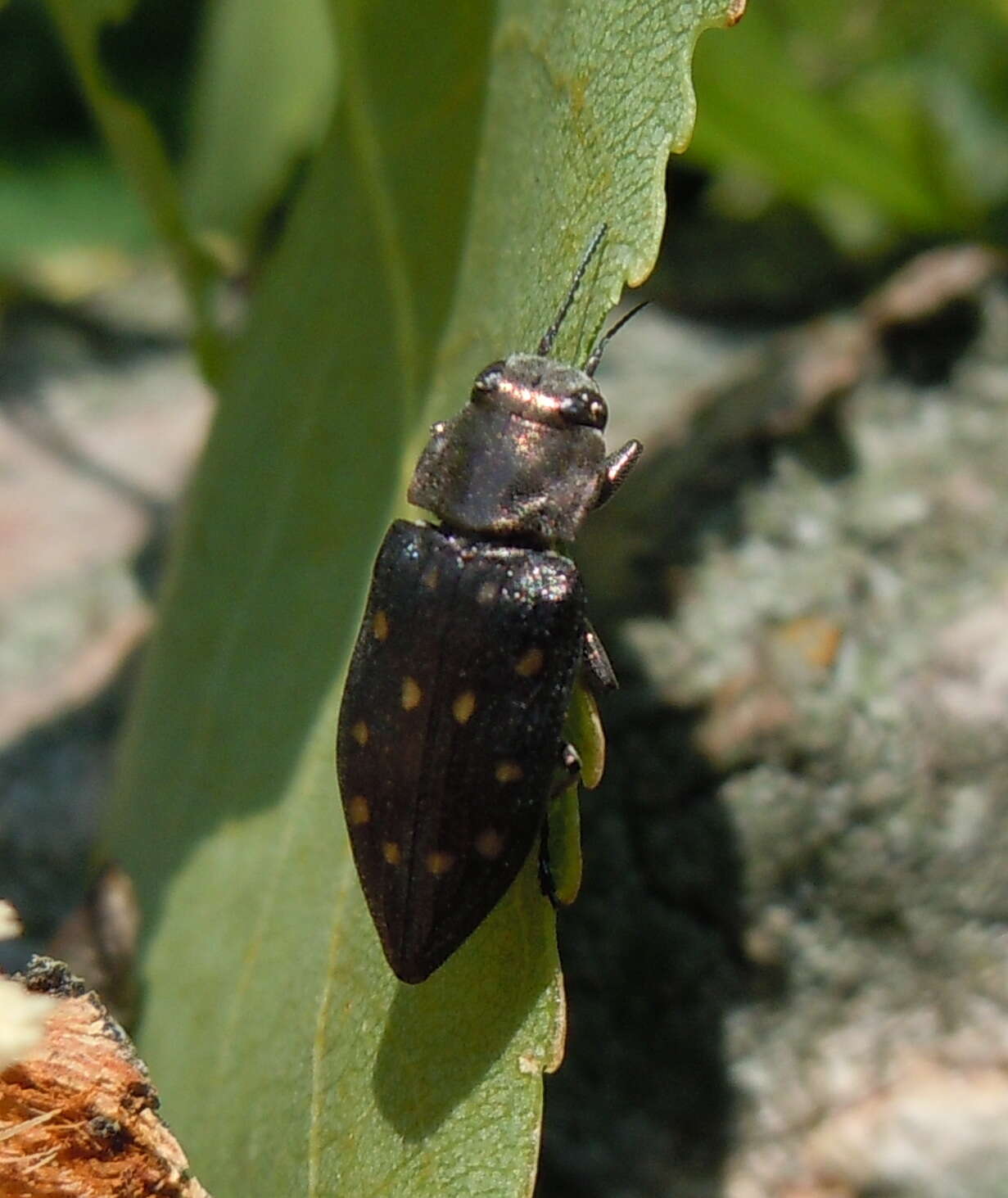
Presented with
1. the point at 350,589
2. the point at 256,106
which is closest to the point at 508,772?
the point at 350,589

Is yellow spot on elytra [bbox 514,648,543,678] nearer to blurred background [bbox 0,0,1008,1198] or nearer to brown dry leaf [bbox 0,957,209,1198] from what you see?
blurred background [bbox 0,0,1008,1198]

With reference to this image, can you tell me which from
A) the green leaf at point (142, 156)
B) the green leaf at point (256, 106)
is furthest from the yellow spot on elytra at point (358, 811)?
the green leaf at point (256, 106)

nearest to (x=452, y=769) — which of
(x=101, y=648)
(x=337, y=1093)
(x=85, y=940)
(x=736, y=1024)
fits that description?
(x=337, y=1093)

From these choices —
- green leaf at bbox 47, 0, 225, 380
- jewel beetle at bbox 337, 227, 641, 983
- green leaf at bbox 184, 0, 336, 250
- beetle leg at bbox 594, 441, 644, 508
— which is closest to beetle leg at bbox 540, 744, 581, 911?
jewel beetle at bbox 337, 227, 641, 983

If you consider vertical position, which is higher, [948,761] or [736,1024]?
[948,761]

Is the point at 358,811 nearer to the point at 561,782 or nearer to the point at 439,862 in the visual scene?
the point at 439,862

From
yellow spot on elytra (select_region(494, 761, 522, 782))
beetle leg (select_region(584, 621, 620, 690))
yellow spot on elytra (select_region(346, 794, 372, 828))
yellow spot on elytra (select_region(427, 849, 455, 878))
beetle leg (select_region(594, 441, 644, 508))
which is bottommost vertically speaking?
yellow spot on elytra (select_region(427, 849, 455, 878))

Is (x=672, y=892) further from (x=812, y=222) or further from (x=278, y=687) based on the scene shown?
(x=812, y=222)
